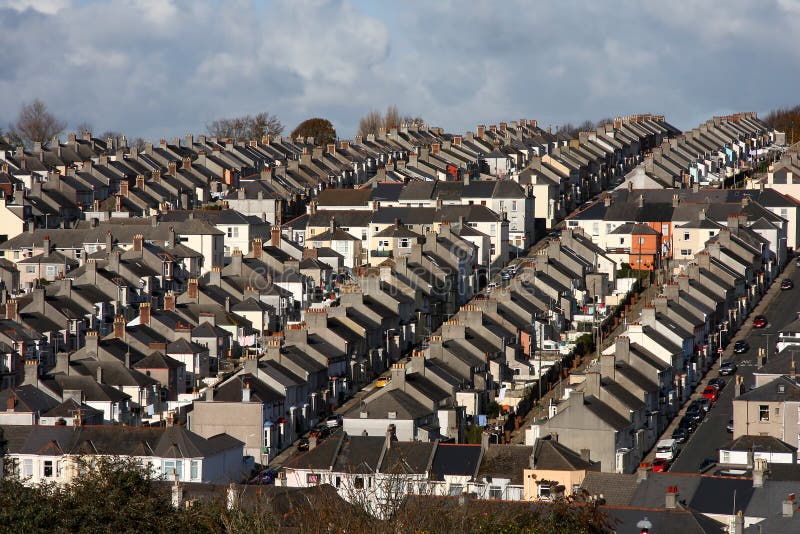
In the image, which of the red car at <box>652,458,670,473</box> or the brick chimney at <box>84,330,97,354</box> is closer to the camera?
the red car at <box>652,458,670,473</box>

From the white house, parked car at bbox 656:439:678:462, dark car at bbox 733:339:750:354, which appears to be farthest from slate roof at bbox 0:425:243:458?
dark car at bbox 733:339:750:354

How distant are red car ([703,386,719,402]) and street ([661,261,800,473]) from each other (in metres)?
0.21

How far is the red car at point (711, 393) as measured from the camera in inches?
2672

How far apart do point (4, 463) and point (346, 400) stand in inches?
959

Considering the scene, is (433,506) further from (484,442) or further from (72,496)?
(484,442)

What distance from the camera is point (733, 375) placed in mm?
71875

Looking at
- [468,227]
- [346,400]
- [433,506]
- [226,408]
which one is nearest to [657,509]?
[433,506]

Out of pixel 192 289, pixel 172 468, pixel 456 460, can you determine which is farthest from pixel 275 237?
pixel 456 460

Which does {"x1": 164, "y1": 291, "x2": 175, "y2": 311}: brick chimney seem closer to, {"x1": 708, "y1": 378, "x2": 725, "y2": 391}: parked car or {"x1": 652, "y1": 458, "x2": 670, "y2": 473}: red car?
{"x1": 708, "y1": 378, "x2": 725, "y2": 391}: parked car

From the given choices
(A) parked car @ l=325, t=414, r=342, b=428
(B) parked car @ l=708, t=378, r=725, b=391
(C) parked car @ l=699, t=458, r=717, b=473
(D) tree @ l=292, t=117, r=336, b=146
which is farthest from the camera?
(D) tree @ l=292, t=117, r=336, b=146

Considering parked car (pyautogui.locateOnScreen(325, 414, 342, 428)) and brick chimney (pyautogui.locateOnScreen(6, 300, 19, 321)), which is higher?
brick chimney (pyautogui.locateOnScreen(6, 300, 19, 321))

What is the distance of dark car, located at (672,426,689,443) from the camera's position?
6194 cm

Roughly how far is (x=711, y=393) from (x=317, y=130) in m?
100

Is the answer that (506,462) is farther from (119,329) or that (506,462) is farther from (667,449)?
(119,329)
